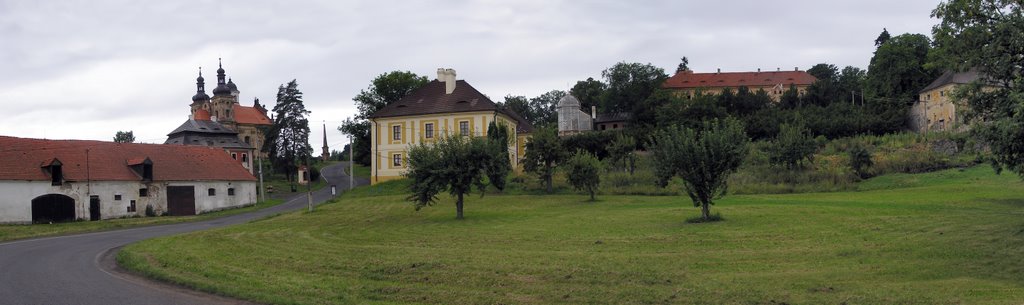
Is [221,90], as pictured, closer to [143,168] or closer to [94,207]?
[143,168]

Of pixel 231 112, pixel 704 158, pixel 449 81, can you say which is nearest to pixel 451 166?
pixel 704 158

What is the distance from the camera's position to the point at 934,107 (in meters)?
80.4

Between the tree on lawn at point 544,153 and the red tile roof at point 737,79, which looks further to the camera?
the red tile roof at point 737,79

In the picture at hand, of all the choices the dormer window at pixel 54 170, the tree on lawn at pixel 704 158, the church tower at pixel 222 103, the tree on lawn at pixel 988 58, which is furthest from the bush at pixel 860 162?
the church tower at pixel 222 103

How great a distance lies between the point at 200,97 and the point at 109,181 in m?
82.9

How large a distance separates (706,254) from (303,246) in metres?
11.3

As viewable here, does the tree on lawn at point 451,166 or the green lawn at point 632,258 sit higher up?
the tree on lawn at point 451,166

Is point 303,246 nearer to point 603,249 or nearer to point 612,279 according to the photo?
point 603,249

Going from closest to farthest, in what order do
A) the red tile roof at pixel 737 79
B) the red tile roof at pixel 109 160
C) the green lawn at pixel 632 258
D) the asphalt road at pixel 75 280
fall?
1. the green lawn at pixel 632 258
2. the asphalt road at pixel 75 280
3. the red tile roof at pixel 109 160
4. the red tile roof at pixel 737 79

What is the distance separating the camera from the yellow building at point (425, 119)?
59.8 meters

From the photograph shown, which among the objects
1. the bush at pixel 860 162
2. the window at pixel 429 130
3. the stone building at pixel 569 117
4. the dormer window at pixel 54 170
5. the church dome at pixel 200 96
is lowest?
the bush at pixel 860 162

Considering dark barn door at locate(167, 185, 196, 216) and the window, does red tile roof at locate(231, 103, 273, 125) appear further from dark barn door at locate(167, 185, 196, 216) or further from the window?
dark barn door at locate(167, 185, 196, 216)

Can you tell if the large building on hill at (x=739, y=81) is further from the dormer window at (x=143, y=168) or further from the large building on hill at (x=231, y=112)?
the dormer window at (x=143, y=168)

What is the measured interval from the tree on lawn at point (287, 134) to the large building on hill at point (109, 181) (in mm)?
22394
